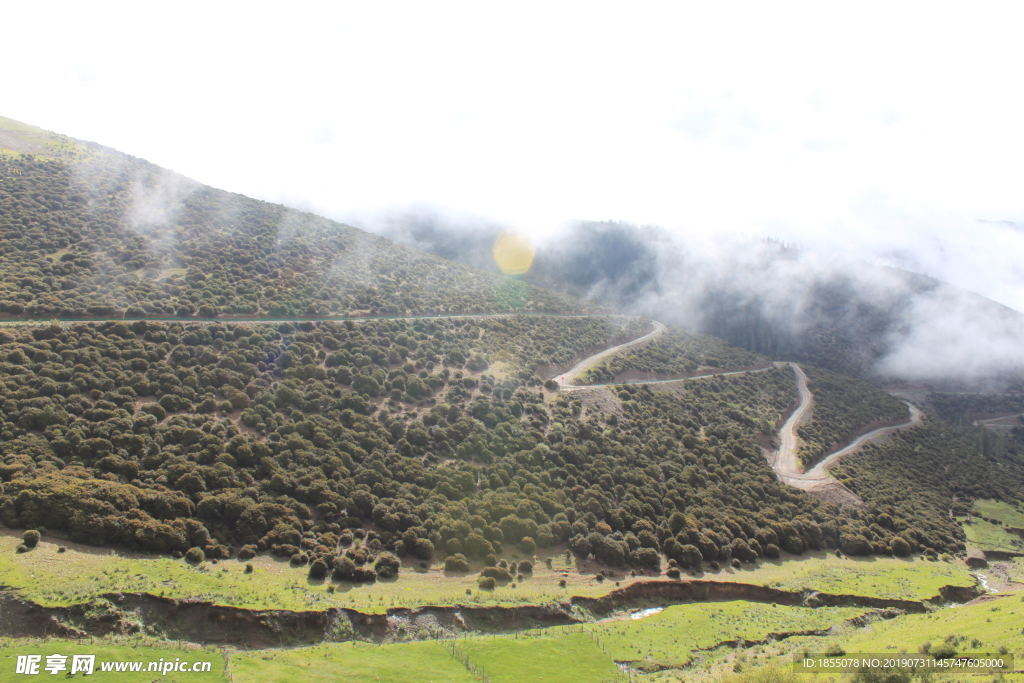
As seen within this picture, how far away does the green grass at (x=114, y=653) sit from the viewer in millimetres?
18547

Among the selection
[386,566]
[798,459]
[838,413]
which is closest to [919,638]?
[386,566]

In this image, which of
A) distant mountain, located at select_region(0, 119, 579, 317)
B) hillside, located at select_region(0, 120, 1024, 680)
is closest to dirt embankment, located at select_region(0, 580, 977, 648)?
hillside, located at select_region(0, 120, 1024, 680)

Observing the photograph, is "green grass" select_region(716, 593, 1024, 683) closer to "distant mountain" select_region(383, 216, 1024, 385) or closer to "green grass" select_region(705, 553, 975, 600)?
"green grass" select_region(705, 553, 975, 600)

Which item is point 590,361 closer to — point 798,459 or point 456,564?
point 798,459

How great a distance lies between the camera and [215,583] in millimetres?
26031

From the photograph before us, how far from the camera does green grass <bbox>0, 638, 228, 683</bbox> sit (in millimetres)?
18547

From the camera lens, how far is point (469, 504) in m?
40.4

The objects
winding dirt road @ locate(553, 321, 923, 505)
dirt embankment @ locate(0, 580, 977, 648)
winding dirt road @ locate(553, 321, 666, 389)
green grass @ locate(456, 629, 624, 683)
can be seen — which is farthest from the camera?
winding dirt road @ locate(553, 321, 666, 389)

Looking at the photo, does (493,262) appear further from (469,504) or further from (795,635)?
(795,635)

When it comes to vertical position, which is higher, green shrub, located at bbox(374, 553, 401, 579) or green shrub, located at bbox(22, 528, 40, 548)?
green shrub, located at bbox(22, 528, 40, 548)

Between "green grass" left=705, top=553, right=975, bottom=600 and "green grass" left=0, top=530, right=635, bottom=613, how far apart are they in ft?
58.2

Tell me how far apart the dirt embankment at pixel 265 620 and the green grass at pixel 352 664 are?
1.22 metres

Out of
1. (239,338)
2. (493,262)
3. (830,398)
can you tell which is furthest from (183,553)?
(493,262)

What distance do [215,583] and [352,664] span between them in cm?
768
